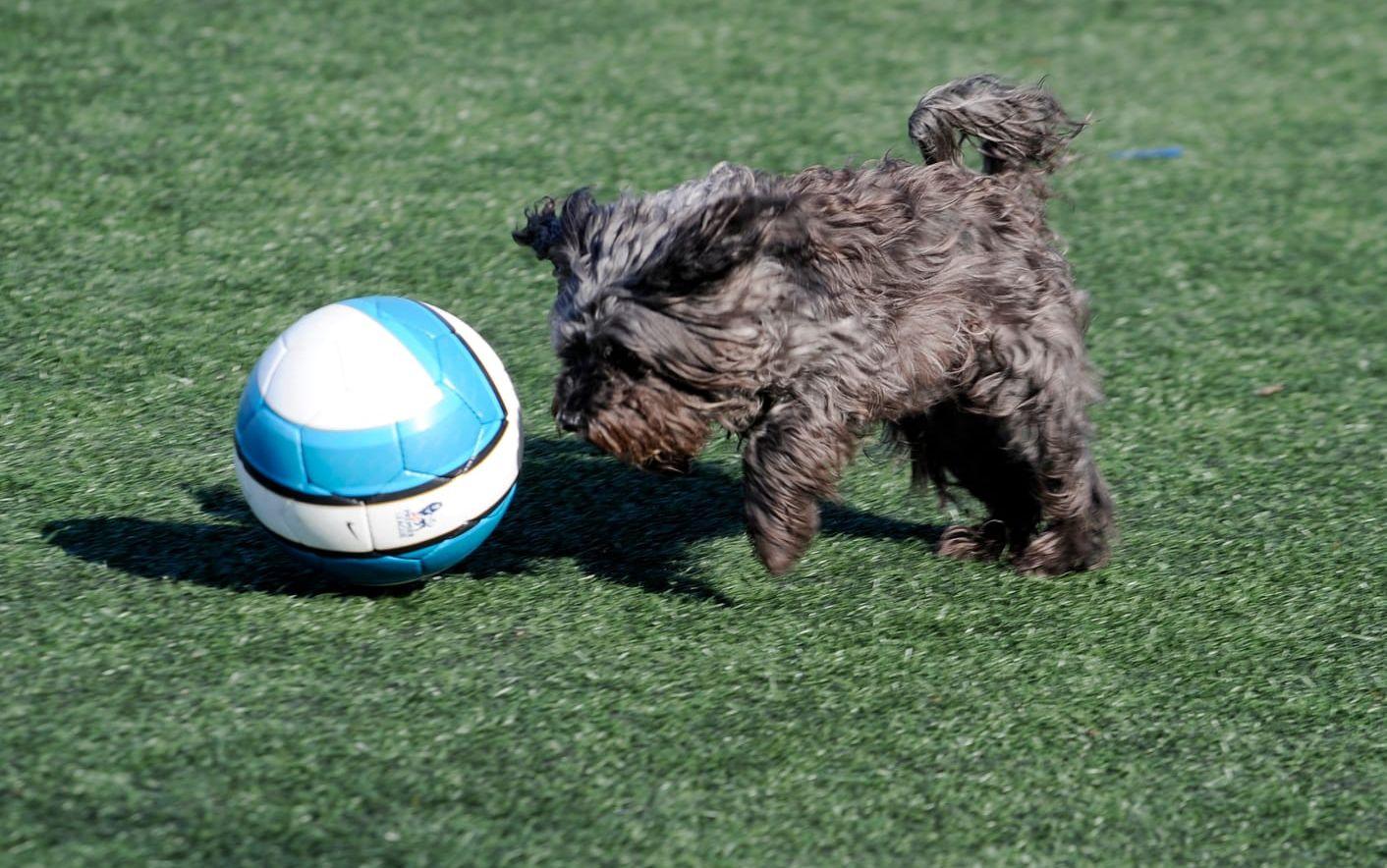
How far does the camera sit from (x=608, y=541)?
199 inches

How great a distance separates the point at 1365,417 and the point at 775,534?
→ 2.96 metres

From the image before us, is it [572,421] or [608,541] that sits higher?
[572,421]

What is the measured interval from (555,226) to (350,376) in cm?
93

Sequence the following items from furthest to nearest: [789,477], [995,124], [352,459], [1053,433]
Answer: [995,124] < [1053,433] < [789,477] < [352,459]

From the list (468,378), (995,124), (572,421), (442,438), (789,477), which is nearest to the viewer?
(442,438)

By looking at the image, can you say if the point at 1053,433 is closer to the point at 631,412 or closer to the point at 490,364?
the point at 631,412

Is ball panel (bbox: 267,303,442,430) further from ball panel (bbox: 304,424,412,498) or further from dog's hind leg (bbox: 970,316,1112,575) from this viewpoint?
dog's hind leg (bbox: 970,316,1112,575)

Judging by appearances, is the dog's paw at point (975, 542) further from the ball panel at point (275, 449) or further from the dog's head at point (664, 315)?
the ball panel at point (275, 449)

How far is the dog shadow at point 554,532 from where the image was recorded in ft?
14.8

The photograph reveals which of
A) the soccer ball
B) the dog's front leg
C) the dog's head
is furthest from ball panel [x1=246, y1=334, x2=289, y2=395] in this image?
the dog's front leg

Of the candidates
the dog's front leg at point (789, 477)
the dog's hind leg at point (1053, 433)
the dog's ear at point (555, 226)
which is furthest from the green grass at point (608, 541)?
the dog's ear at point (555, 226)

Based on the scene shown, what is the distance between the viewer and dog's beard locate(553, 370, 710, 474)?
4.39m

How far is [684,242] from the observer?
14.0ft

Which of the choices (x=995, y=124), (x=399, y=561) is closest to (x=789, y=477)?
(x=399, y=561)
